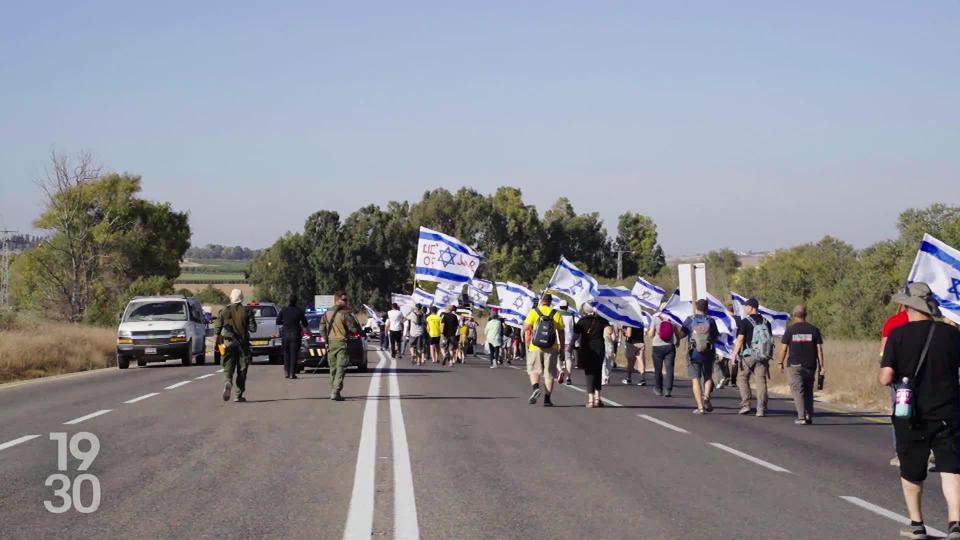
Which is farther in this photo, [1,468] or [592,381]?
[592,381]

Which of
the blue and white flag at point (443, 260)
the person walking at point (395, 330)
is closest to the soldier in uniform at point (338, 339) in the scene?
the blue and white flag at point (443, 260)

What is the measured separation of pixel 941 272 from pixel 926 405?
5.86 m

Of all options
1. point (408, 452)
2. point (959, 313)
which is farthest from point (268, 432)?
point (959, 313)

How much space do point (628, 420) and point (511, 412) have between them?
75.7 inches

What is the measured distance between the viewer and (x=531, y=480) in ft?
35.2

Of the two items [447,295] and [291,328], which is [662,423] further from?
[447,295]

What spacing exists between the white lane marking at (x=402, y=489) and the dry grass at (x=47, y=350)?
17.2 m

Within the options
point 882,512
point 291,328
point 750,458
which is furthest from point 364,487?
point 291,328

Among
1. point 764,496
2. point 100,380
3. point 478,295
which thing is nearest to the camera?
point 764,496

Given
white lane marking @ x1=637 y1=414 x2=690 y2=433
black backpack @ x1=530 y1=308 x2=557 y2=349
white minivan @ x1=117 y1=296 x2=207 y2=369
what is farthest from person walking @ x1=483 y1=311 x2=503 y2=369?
white lane marking @ x1=637 y1=414 x2=690 y2=433

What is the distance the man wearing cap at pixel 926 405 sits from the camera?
821 centimetres

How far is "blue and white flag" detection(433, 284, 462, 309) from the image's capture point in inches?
1526

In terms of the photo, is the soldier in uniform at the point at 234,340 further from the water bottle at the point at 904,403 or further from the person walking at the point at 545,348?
the water bottle at the point at 904,403

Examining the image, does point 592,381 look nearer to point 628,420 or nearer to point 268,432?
point 628,420
